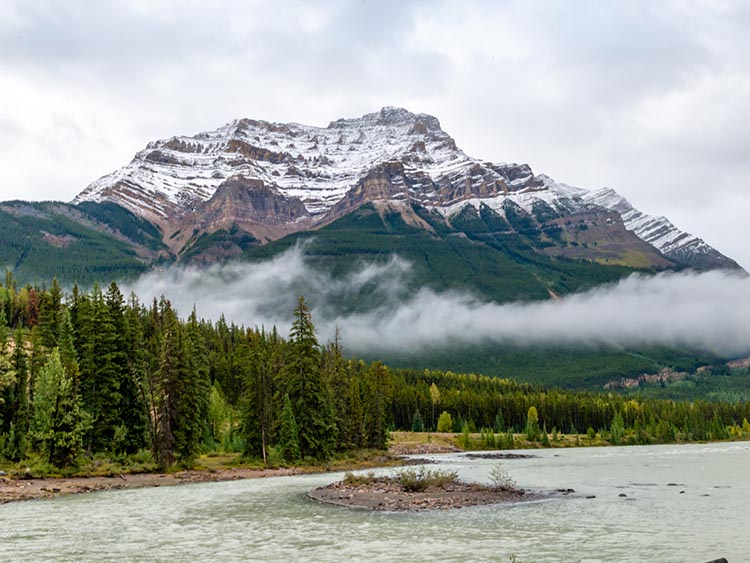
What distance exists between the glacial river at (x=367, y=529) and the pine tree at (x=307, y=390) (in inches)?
1129

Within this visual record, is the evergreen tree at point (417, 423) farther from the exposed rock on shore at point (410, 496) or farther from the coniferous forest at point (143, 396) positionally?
the exposed rock on shore at point (410, 496)

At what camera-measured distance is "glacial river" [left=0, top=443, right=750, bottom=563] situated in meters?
33.2

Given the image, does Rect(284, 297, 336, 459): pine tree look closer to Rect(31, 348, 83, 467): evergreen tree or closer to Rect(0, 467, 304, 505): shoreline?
Rect(0, 467, 304, 505): shoreline

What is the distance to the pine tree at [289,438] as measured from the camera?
3514 inches

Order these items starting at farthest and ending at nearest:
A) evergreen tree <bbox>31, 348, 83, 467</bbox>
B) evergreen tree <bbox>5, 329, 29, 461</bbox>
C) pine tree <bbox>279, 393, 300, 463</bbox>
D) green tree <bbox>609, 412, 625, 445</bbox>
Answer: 1. green tree <bbox>609, 412, 625, 445</bbox>
2. pine tree <bbox>279, 393, 300, 463</bbox>
3. evergreen tree <bbox>5, 329, 29, 461</bbox>
4. evergreen tree <bbox>31, 348, 83, 467</bbox>

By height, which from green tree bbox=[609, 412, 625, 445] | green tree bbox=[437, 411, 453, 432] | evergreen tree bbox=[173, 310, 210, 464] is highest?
evergreen tree bbox=[173, 310, 210, 464]

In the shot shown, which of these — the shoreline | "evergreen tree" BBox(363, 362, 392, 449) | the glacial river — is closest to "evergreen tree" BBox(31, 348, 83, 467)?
the shoreline

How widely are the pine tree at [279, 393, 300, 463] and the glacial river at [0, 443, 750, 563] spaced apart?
26324 mm

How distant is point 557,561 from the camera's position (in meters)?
30.8

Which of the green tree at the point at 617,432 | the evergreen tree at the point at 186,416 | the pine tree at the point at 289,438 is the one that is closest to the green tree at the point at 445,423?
the green tree at the point at 617,432

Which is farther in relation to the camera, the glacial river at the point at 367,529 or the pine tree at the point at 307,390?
the pine tree at the point at 307,390

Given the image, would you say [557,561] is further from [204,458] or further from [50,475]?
[204,458]

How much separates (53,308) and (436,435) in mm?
92449

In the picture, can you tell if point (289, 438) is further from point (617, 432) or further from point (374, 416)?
point (617, 432)
